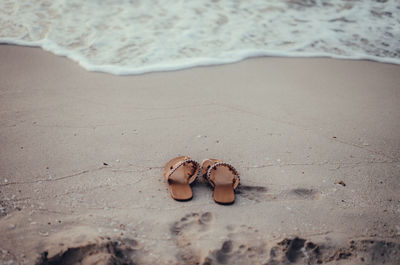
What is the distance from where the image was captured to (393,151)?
2449 mm

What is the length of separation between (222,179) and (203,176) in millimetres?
157

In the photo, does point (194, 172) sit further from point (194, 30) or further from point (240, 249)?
point (194, 30)

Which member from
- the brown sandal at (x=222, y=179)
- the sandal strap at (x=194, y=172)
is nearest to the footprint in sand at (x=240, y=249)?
the brown sandal at (x=222, y=179)

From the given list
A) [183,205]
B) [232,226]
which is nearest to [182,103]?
[183,205]

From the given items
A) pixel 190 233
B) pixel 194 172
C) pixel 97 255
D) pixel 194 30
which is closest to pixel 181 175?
pixel 194 172

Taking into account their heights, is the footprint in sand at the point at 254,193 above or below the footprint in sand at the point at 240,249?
above

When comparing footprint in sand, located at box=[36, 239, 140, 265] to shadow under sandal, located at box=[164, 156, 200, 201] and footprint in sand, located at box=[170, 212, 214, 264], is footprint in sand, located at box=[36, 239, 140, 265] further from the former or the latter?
shadow under sandal, located at box=[164, 156, 200, 201]

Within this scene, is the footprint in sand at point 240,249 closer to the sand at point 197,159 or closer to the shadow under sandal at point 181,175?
the sand at point 197,159

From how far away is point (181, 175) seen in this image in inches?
81.9

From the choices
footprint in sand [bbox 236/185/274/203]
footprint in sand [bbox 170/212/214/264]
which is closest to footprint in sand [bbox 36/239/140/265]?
footprint in sand [bbox 170/212/214/264]

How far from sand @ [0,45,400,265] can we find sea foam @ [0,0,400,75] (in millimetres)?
342

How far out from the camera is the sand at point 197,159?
164 centimetres

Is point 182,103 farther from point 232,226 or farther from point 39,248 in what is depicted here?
point 39,248

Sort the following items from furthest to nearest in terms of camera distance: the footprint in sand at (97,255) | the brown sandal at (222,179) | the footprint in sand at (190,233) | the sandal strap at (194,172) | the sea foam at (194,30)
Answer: the sea foam at (194,30)
the sandal strap at (194,172)
the brown sandal at (222,179)
the footprint in sand at (190,233)
the footprint in sand at (97,255)
